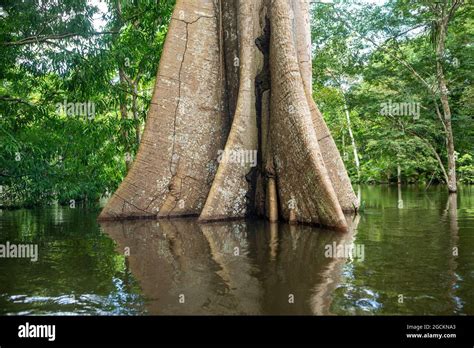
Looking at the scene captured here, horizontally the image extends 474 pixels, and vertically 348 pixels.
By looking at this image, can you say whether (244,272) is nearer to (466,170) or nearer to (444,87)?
(444,87)

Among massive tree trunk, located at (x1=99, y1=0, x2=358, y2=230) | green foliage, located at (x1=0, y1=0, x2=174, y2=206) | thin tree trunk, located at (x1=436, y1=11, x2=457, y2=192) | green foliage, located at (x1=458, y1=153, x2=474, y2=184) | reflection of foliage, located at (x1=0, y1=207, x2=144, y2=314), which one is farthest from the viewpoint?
green foliage, located at (x1=458, y1=153, x2=474, y2=184)

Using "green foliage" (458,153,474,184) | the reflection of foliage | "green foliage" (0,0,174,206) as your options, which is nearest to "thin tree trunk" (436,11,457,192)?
"green foliage" (458,153,474,184)

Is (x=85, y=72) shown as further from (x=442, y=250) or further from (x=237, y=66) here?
(x=442, y=250)

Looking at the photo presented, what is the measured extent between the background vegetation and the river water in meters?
2.55

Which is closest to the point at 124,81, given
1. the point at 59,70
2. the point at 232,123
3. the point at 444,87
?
the point at 59,70

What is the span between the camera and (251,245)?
502 cm

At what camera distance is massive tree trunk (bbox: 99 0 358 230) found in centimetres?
718

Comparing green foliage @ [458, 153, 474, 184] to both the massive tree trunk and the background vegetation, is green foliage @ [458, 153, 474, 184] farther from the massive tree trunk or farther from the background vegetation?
the massive tree trunk

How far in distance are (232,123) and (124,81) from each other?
26.7 ft

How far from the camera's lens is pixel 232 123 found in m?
7.60

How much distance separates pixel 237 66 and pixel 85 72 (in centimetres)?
280

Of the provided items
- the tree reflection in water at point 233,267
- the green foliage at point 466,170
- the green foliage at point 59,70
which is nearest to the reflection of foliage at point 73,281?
the tree reflection in water at point 233,267
